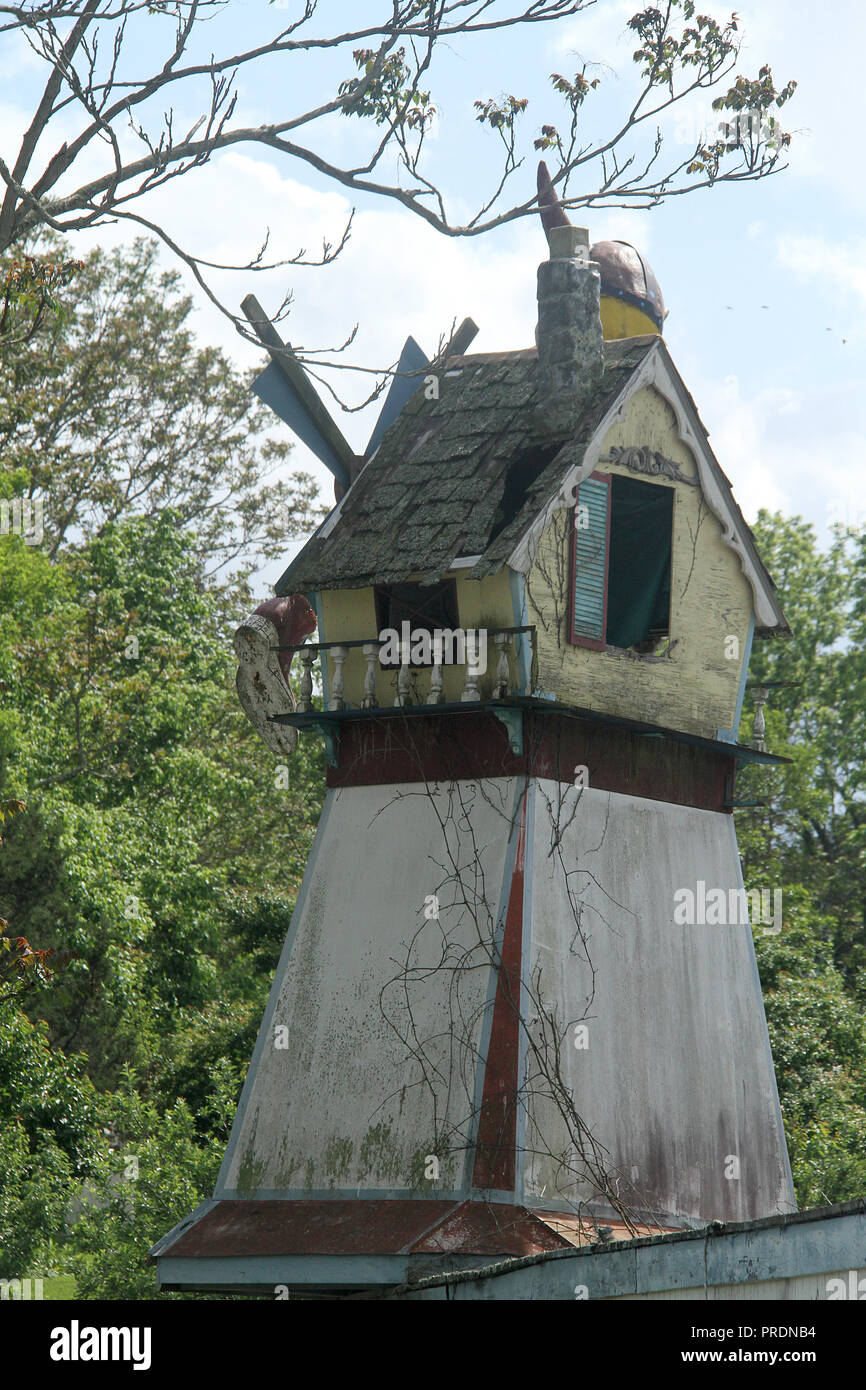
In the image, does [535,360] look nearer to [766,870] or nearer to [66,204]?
[66,204]

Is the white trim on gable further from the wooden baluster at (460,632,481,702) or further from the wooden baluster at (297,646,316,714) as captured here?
the wooden baluster at (297,646,316,714)

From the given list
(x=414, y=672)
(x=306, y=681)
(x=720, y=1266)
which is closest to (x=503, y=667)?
(x=414, y=672)

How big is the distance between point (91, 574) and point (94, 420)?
33.2 ft

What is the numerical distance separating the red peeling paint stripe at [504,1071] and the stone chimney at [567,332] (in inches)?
184

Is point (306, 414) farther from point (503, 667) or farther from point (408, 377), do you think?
point (503, 667)

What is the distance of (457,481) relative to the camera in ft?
61.4

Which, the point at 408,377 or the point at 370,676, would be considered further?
the point at 408,377

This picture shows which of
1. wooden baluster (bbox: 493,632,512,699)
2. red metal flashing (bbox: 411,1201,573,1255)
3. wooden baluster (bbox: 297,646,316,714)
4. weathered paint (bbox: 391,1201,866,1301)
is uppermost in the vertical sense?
wooden baluster (bbox: 297,646,316,714)

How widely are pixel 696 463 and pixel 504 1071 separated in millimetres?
6852

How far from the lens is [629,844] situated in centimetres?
1822

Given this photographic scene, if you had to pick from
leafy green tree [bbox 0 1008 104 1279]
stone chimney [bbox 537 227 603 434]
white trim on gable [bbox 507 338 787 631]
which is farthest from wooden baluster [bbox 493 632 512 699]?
leafy green tree [bbox 0 1008 104 1279]

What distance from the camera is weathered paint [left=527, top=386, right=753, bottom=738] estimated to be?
17.7 metres

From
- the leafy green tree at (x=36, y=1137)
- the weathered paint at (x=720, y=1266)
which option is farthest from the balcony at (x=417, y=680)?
the leafy green tree at (x=36, y=1137)
